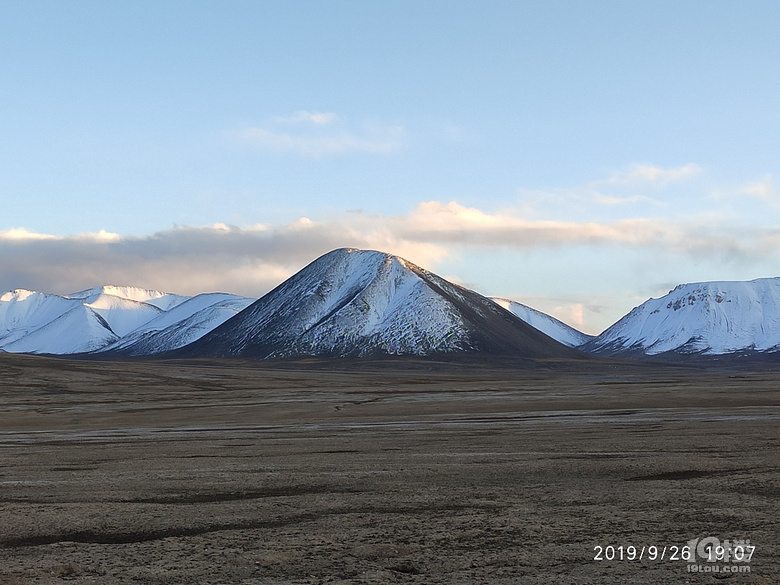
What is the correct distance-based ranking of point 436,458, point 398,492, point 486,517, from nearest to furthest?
point 486,517, point 398,492, point 436,458

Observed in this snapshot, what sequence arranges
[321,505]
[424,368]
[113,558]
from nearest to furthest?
[113,558]
[321,505]
[424,368]

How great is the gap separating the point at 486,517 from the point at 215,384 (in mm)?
92220

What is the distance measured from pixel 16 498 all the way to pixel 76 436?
2120 centimetres

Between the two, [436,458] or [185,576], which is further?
[436,458]

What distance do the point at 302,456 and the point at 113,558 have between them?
13.7 metres

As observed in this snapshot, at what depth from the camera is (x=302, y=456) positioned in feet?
84.0

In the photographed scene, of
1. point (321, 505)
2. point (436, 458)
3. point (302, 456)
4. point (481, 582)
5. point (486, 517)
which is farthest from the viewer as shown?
point (302, 456)

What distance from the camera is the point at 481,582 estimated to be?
1044cm

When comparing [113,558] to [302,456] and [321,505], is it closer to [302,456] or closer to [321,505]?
[321,505]

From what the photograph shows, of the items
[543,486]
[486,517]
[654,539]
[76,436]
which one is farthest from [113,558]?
[76,436]

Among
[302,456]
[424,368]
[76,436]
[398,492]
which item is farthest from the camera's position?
[424,368]

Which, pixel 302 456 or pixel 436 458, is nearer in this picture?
pixel 436 458

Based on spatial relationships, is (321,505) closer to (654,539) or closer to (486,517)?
(486,517)

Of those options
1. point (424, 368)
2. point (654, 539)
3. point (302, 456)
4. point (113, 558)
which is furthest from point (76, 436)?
point (424, 368)
